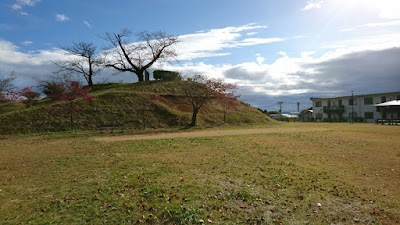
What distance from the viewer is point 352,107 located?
58.1 m

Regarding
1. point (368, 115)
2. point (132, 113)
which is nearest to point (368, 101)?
point (368, 115)

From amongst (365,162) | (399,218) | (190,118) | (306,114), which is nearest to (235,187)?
(399,218)

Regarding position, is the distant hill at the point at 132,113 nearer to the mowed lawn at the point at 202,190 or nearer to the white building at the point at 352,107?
the mowed lawn at the point at 202,190

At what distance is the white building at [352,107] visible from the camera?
2106 inches

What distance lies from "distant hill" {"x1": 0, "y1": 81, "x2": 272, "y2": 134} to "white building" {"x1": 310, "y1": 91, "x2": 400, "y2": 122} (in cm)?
2815

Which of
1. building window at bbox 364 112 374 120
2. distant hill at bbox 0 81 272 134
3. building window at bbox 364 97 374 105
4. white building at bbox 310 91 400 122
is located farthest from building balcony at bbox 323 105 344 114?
distant hill at bbox 0 81 272 134

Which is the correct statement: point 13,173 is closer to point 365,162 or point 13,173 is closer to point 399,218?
point 399,218

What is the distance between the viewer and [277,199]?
5.80 m

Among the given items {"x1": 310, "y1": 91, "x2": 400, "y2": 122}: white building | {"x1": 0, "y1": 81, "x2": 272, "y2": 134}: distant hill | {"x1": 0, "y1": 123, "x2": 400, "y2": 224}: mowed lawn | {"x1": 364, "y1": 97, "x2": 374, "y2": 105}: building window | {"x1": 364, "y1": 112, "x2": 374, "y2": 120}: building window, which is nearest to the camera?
{"x1": 0, "y1": 123, "x2": 400, "y2": 224}: mowed lawn

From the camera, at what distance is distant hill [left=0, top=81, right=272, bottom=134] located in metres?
25.0

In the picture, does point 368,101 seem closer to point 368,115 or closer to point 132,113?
point 368,115

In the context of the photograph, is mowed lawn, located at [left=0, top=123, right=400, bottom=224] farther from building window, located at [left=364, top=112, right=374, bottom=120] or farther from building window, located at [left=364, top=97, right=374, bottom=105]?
building window, located at [left=364, top=97, right=374, bottom=105]

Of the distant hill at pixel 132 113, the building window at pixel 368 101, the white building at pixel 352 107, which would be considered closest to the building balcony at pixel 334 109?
the white building at pixel 352 107

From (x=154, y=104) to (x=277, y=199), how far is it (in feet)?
86.1
